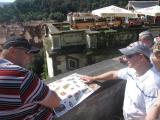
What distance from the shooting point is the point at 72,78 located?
10.7ft

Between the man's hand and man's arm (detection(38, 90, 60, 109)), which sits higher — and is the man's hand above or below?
below

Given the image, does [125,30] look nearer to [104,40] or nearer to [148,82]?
[104,40]

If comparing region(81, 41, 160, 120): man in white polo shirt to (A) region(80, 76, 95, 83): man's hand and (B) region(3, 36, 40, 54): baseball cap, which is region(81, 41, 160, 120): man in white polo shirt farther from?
(B) region(3, 36, 40, 54): baseball cap

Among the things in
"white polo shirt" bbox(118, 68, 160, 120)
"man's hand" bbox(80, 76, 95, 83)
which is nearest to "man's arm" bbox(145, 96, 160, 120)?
"white polo shirt" bbox(118, 68, 160, 120)

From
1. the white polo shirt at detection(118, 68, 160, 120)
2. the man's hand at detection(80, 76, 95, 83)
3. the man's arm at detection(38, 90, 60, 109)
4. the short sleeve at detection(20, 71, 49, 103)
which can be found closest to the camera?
the short sleeve at detection(20, 71, 49, 103)

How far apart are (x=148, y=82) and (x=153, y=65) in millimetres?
210

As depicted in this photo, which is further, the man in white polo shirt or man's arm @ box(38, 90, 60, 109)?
the man in white polo shirt

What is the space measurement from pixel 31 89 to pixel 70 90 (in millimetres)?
805

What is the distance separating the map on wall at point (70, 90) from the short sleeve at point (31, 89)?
0.46 meters

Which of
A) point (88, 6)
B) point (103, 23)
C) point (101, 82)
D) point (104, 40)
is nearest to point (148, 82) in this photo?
point (101, 82)

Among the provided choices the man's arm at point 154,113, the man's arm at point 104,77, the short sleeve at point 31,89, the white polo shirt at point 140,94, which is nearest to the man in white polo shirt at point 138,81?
the white polo shirt at point 140,94

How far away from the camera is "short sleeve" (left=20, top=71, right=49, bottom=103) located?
221 cm

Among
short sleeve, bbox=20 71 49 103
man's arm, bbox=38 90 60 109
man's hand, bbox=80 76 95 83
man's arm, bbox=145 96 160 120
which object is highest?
short sleeve, bbox=20 71 49 103

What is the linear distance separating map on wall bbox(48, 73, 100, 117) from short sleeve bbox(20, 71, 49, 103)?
1.52 ft
